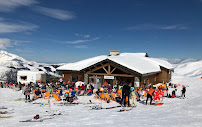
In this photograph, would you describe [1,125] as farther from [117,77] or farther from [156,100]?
[117,77]

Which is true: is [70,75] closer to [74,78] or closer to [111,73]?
[74,78]

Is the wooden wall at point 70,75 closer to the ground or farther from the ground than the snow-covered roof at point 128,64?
closer to the ground

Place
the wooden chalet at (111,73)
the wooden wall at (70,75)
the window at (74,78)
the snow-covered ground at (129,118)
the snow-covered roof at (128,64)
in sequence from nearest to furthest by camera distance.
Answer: the snow-covered ground at (129,118) < the wooden chalet at (111,73) < the snow-covered roof at (128,64) < the wooden wall at (70,75) < the window at (74,78)

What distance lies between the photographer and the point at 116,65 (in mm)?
19922

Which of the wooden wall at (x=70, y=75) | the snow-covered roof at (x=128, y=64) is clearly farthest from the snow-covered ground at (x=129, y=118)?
the wooden wall at (x=70, y=75)

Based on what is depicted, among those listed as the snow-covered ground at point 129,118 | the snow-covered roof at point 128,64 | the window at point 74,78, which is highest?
the snow-covered roof at point 128,64

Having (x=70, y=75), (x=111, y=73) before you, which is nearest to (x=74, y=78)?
(x=70, y=75)

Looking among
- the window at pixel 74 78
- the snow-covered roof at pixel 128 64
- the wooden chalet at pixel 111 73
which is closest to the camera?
the wooden chalet at pixel 111 73

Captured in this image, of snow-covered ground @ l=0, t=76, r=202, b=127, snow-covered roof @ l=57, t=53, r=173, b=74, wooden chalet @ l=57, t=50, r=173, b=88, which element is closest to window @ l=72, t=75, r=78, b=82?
wooden chalet @ l=57, t=50, r=173, b=88

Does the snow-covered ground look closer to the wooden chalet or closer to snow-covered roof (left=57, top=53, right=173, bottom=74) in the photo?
the wooden chalet

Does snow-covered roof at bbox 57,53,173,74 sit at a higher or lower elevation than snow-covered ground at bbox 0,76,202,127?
higher

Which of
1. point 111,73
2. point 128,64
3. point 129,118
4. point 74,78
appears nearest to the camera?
point 129,118

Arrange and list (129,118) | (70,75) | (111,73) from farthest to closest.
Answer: (70,75) → (111,73) → (129,118)

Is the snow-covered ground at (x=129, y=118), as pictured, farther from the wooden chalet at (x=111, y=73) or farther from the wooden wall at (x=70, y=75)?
the wooden wall at (x=70, y=75)
